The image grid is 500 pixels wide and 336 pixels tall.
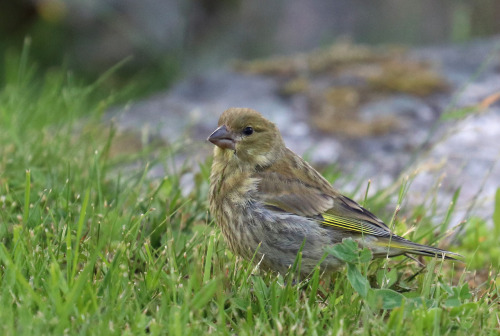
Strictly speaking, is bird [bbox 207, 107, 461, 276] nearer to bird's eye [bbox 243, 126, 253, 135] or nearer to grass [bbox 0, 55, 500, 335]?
bird's eye [bbox 243, 126, 253, 135]

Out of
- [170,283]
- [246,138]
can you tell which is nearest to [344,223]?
[246,138]

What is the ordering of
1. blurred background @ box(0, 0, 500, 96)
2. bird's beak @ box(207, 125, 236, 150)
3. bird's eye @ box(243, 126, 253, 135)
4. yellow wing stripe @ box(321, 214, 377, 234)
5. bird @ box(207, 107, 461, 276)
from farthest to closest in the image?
1. blurred background @ box(0, 0, 500, 96)
2. bird's eye @ box(243, 126, 253, 135)
3. bird's beak @ box(207, 125, 236, 150)
4. yellow wing stripe @ box(321, 214, 377, 234)
5. bird @ box(207, 107, 461, 276)

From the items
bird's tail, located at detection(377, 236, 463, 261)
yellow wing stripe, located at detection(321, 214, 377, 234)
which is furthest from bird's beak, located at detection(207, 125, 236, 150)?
bird's tail, located at detection(377, 236, 463, 261)

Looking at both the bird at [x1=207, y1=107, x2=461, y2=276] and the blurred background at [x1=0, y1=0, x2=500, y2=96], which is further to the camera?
the blurred background at [x1=0, y1=0, x2=500, y2=96]

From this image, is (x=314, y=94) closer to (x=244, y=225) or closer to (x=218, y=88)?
(x=218, y=88)

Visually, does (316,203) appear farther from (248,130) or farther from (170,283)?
(170,283)

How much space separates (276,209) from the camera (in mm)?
3803

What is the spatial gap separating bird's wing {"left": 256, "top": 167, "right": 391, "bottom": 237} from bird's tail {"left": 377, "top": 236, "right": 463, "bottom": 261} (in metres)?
0.07

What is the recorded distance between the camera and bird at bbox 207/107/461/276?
364 centimetres

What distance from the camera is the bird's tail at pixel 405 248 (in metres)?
3.48

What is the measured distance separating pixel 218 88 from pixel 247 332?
4.81 metres

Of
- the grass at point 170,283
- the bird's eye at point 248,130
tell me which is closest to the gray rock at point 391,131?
the bird's eye at point 248,130

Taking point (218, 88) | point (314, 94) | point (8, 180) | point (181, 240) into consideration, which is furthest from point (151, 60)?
point (181, 240)

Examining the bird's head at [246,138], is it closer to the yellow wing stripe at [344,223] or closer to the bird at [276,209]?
the bird at [276,209]
